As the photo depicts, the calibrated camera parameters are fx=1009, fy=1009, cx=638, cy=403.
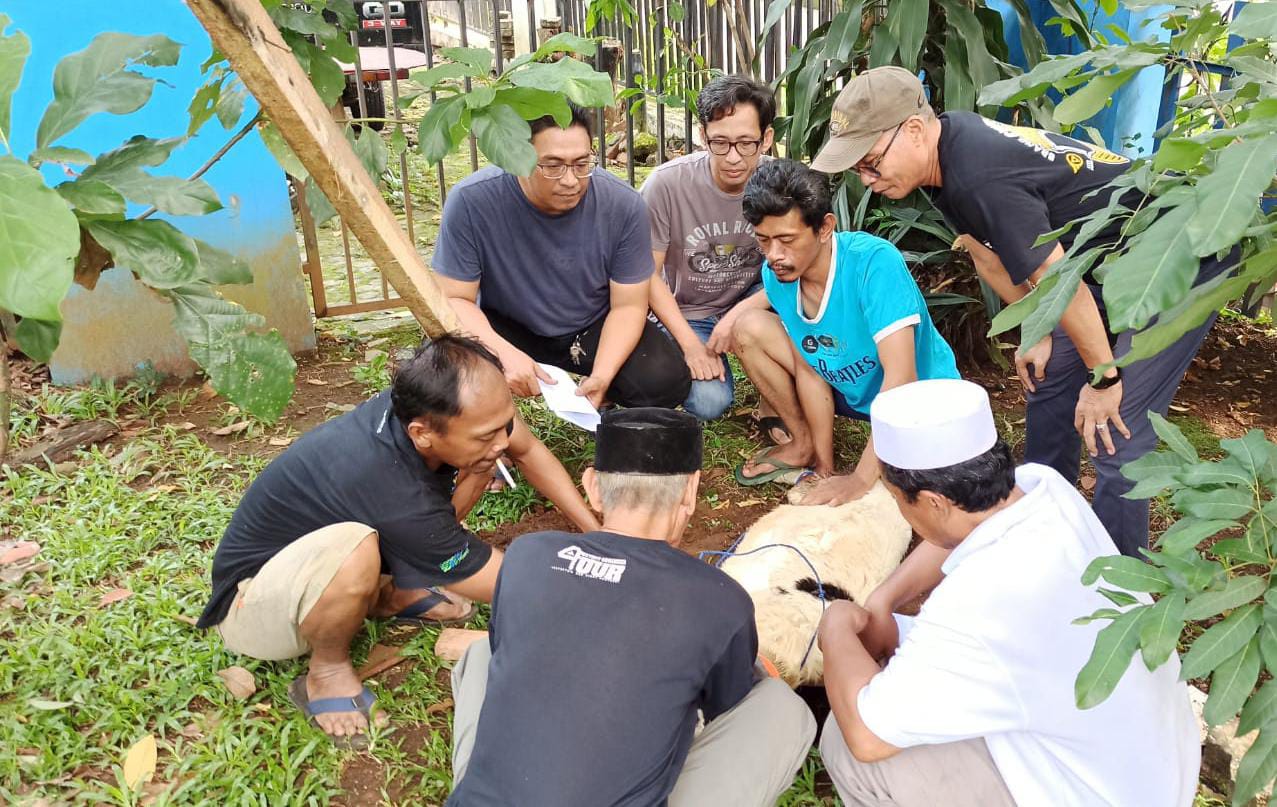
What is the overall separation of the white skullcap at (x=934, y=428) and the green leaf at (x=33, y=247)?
4.98 feet

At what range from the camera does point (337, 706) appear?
276 cm

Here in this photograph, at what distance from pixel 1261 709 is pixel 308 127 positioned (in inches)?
75.5

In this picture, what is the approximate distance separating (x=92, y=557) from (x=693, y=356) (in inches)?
Answer: 90.7

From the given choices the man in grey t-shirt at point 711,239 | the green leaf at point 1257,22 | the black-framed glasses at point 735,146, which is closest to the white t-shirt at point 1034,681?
the green leaf at point 1257,22

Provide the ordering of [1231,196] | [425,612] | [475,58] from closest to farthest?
[1231,196] → [475,58] → [425,612]

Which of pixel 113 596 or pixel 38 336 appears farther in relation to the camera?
pixel 113 596

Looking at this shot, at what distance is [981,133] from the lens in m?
2.91

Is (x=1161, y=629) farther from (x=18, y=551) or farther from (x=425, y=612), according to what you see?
(x=18, y=551)

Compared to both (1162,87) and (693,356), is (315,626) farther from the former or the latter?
(1162,87)

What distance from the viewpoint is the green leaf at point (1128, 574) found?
158cm

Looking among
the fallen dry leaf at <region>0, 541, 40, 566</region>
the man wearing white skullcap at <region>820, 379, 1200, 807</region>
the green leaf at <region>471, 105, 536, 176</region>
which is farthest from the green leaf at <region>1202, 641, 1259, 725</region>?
the fallen dry leaf at <region>0, 541, 40, 566</region>

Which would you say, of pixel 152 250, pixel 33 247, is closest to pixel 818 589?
pixel 152 250

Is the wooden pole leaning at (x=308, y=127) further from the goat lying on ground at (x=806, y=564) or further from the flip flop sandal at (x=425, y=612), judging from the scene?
the goat lying on ground at (x=806, y=564)

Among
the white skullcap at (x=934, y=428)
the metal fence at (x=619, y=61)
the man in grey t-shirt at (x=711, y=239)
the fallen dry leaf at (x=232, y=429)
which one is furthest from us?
the metal fence at (x=619, y=61)
